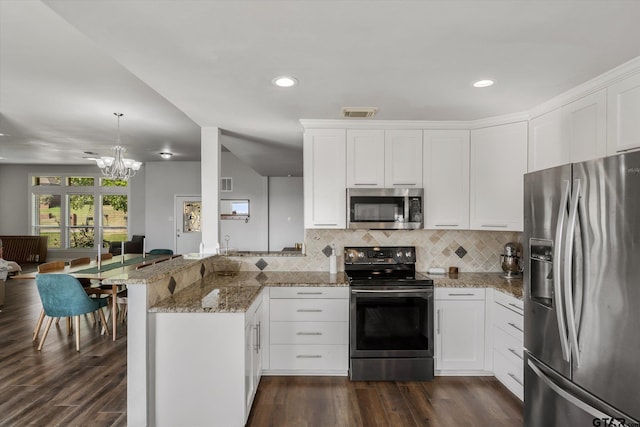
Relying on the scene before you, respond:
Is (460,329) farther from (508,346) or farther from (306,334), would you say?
(306,334)

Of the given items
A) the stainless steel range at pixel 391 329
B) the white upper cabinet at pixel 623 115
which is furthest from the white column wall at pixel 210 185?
the white upper cabinet at pixel 623 115

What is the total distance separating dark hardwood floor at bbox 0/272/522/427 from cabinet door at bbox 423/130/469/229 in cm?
142

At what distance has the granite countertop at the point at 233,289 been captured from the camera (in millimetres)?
2184

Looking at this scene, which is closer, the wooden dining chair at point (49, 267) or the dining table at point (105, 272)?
the dining table at point (105, 272)

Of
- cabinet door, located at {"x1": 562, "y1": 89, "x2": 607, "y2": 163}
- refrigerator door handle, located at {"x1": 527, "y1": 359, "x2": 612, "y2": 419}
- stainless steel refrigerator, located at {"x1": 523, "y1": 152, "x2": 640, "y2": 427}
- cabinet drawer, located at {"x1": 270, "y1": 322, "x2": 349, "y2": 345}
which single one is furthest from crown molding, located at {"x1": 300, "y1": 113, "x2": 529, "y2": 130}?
refrigerator door handle, located at {"x1": 527, "y1": 359, "x2": 612, "y2": 419}

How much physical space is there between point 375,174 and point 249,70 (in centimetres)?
161

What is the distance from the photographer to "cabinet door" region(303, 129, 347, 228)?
3.33 m

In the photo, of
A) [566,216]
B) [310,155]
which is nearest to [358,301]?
[310,155]

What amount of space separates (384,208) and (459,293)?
997 millimetres

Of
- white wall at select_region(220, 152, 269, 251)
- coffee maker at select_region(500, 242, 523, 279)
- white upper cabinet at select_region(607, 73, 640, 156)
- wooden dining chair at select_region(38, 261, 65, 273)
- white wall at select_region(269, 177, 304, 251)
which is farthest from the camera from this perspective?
white wall at select_region(269, 177, 304, 251)

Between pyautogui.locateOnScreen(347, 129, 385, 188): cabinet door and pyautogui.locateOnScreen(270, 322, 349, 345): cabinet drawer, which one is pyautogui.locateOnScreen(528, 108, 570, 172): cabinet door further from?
pyautogui.locateOnScreen(270, 322, 349, 345): cabinet drawer

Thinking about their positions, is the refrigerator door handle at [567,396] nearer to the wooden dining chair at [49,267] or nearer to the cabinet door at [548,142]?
the cabinet door at [548,142]

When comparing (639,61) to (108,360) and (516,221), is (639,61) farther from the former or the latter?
(108,360)

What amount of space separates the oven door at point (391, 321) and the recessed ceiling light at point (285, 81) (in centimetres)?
169
